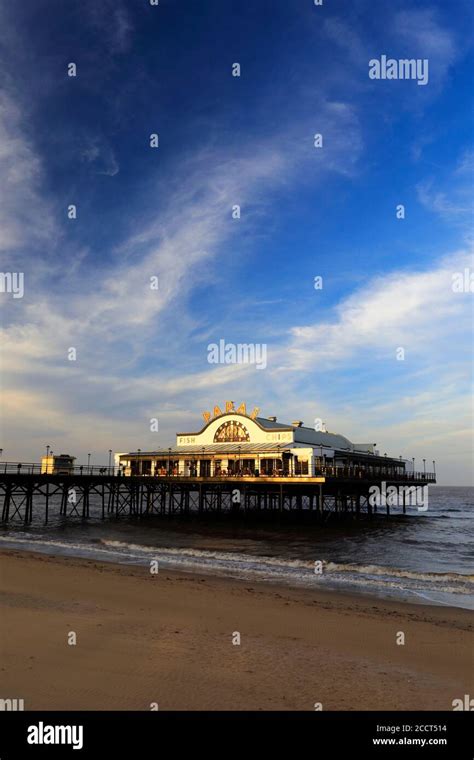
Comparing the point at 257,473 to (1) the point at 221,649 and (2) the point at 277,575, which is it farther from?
(1) the point at 221,649

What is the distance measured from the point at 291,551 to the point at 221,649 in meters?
19.4

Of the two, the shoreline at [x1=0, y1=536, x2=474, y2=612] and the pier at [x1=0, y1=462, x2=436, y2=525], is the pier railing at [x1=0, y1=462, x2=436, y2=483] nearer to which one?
the pier at [x1=0, y1=462, x2=436, y2=525]

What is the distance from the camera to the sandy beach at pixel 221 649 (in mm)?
7465

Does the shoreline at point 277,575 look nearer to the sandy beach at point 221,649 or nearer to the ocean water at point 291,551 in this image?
the ocean water at point 291,551

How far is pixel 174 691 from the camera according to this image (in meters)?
7.51

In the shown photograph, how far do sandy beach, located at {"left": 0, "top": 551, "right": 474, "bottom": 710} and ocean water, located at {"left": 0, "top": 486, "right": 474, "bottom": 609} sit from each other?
3721 mm

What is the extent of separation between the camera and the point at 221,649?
979cm

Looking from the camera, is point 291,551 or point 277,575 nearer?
point 277,575

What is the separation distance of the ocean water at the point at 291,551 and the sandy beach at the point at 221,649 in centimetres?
372
